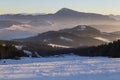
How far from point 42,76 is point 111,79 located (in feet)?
21.3

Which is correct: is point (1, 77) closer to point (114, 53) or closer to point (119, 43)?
point (114, 53)

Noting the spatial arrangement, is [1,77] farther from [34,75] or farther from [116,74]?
[116,74]

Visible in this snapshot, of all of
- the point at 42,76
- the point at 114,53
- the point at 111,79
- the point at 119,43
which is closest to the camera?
the point at 111,79

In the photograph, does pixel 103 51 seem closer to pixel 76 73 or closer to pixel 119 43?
pixel 119 43

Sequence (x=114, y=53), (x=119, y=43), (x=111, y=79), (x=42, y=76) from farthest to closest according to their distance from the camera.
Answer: (x=119, y=43)
(x=114, y=53)
(x=42, y=76)
(x=111, y=79)

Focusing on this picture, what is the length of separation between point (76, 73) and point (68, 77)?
350cm

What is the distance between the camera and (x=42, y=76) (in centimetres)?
3947

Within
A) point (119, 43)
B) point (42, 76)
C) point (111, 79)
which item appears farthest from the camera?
point (119, 43)

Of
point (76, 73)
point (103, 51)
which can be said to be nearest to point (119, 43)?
point (103, 51)

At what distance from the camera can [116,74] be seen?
39.8 meters

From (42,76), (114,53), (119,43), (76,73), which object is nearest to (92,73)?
(76,73)

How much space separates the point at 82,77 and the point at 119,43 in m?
64.8

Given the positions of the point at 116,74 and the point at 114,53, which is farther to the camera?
the point at 114,53

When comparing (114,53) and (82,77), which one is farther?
(114,53)
